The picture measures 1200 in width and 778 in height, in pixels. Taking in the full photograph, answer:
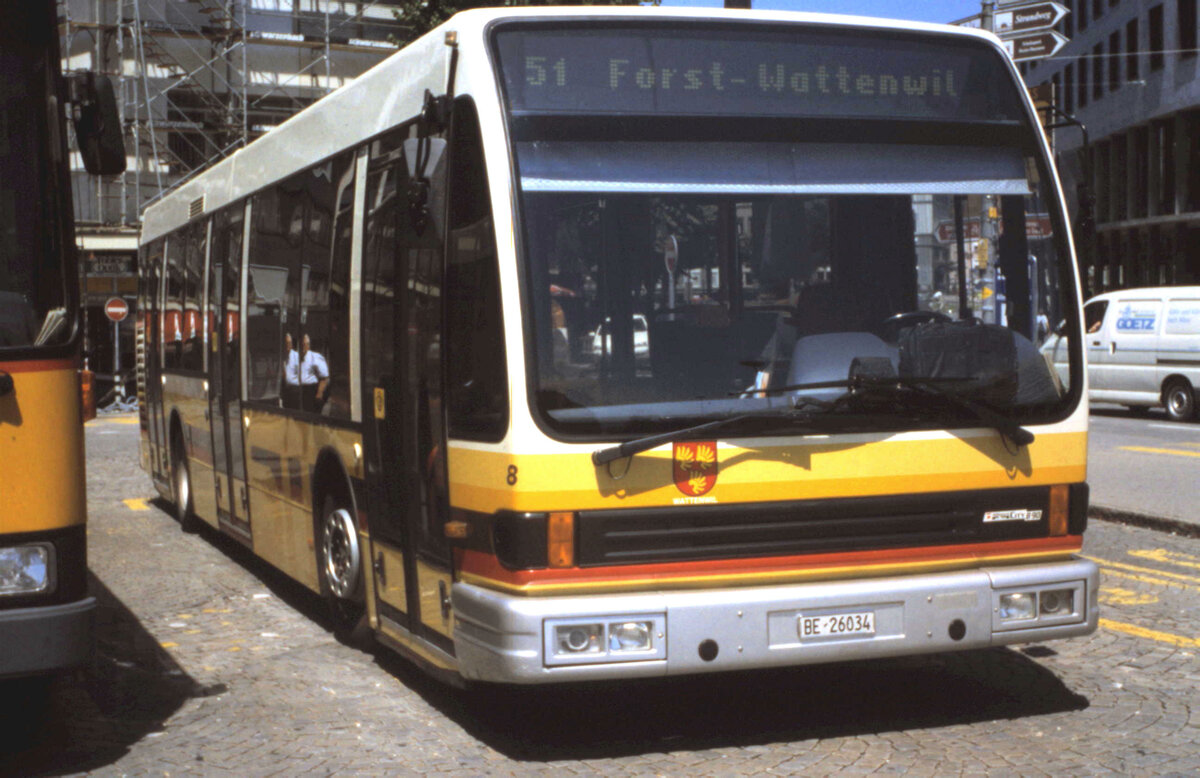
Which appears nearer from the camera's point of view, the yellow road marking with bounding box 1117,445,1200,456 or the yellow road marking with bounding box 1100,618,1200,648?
the yellow road marking with bounding box 1100,618,1200,648

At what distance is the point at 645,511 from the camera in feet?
18.3

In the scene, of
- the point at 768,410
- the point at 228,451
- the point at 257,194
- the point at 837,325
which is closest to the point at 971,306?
the point at 837,325

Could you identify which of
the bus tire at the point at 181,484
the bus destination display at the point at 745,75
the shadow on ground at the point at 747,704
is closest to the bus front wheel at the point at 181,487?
the bus tire at the point at 181,484

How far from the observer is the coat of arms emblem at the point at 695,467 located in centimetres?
561

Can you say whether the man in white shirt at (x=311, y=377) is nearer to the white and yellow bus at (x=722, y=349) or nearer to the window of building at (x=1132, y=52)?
the white and yellow bus at (x=722, y=349)

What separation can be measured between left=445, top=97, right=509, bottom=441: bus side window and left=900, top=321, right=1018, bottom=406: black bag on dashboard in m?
1.58

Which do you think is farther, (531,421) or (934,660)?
(934,660)

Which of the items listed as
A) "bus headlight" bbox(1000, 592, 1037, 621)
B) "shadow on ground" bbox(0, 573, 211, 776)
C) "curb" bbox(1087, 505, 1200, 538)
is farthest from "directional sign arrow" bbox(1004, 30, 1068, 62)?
"shadow on ground" bbox(0, 573, 211, 776)

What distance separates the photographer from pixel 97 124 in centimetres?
575

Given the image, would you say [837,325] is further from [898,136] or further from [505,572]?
[505,572]

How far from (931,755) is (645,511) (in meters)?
1.39

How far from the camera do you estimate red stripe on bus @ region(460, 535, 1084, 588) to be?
5543 mm

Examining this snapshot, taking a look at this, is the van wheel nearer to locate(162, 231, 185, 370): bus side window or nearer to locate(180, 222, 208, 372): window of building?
locate(162, 231, 185, 370): bus side window

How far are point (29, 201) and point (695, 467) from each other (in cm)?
259
